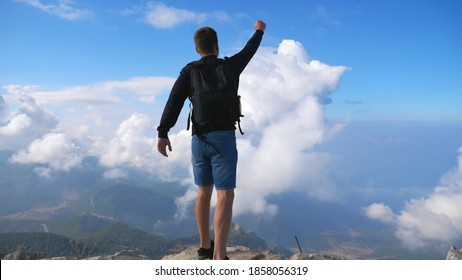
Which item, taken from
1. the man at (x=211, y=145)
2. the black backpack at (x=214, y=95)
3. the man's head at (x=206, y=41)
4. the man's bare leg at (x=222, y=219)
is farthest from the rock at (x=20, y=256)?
the man's head at (x=206, y=41)

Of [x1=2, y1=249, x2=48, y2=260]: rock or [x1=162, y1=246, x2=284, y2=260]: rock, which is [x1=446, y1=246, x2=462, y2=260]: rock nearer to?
[x1=162, y1=246, x2=284, y2=260]: rock

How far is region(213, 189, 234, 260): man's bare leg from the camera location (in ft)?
17.6

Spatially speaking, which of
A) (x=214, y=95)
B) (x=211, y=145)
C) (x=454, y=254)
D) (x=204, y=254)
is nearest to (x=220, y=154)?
(x=211, y=145)

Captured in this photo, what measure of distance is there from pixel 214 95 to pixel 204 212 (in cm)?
197

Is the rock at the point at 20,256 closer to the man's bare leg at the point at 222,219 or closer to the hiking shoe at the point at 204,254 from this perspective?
the hiking shoe at the point at 204,254

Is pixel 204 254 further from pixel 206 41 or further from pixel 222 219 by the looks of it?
pixel 206 41

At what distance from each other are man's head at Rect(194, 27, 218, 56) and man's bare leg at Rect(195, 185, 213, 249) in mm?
2114

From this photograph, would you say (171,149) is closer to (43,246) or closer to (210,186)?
(210,186)

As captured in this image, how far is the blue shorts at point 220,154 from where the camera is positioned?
528cm

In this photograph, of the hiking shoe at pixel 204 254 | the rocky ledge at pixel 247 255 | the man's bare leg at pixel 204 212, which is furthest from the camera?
the rocky ledge at pixel 247 255

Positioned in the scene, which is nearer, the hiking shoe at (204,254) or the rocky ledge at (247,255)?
the hiking shoe at (204,254)
